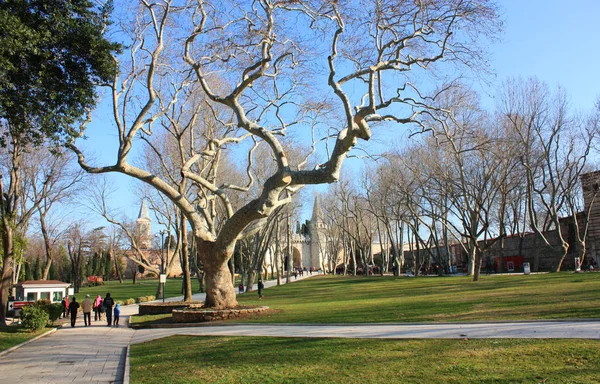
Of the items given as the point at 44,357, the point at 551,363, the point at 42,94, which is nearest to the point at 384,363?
the point at 551,363

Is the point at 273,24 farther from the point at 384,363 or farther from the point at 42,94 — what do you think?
the point at 384,363

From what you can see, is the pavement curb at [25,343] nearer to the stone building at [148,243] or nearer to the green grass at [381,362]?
the green grass at [381,362]

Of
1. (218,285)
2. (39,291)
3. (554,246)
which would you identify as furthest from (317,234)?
(218,285)

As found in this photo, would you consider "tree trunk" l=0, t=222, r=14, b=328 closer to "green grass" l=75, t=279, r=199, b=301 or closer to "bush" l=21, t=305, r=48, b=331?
"bush" l=21, t=305, r=48, b=331

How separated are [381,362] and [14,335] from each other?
15.3 meters

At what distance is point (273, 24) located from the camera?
51.4 feet

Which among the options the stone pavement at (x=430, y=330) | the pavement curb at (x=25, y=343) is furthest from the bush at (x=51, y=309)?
the stone pavement at (x=430, y=330)

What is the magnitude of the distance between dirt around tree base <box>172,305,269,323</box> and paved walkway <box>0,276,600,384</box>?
3.69ft

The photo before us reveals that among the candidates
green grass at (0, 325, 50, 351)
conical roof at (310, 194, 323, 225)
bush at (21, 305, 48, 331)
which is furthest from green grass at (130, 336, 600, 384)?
conical roof at (310, 194, 323, 225)

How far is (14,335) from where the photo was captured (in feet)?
59.5

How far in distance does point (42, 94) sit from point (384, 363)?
10.3m

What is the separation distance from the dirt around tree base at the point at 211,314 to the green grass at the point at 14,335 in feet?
17.1

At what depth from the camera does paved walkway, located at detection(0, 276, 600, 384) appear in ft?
33.1

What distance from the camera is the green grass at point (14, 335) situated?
15.7 metres
